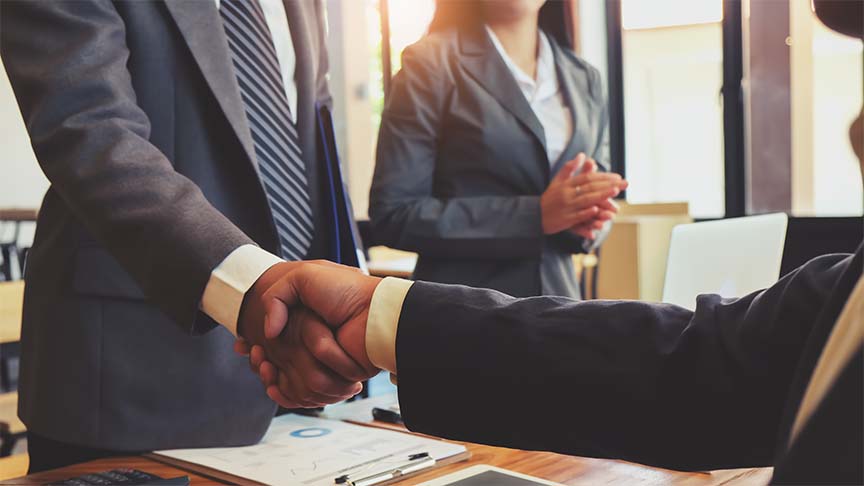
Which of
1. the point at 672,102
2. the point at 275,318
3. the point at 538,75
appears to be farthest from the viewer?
the point at 672,102

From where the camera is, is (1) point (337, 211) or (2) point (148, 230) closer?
(2) point (148, 230)

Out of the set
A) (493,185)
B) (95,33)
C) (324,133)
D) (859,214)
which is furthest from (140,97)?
(859,214)

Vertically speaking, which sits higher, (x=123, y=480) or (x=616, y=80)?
(x=616, y=80)

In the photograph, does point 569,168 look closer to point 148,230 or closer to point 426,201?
point 426,201

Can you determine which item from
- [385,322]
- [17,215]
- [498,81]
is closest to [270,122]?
[385,322]

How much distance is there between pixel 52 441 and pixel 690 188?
547 cm

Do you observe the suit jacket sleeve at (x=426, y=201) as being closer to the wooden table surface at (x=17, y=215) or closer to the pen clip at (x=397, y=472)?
the pen clip at (x=397, y=472)

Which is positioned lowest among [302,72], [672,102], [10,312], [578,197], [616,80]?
[10,312]

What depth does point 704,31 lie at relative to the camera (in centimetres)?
592

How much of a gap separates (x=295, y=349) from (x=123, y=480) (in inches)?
10.8

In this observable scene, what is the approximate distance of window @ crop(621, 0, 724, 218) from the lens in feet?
19.8

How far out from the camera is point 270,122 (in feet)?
4.57

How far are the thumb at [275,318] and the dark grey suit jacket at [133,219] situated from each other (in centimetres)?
9

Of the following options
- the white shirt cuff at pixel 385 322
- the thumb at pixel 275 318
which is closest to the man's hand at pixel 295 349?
the thumb at pixel 275 318
